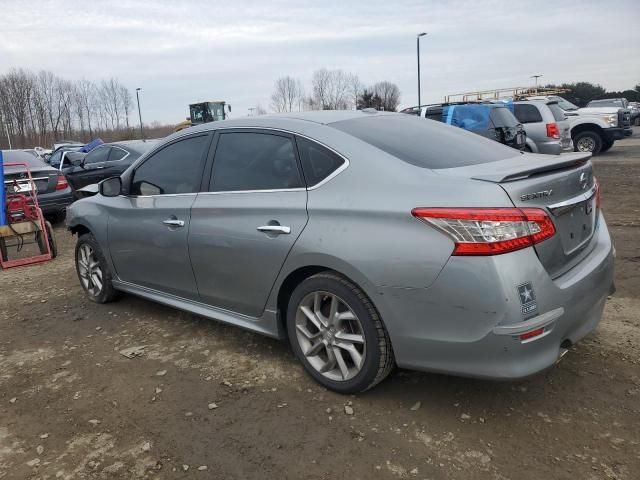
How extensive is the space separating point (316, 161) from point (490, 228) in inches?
44.6

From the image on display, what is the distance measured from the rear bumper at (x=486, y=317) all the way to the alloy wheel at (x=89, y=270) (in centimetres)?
327

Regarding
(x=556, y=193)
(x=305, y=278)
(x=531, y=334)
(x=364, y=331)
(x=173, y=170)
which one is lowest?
(x=364, y=331)

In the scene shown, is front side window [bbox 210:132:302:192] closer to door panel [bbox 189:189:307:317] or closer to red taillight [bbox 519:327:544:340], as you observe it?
door panel [bbox 189:189:307:317]

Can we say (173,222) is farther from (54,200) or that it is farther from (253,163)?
(54,200)

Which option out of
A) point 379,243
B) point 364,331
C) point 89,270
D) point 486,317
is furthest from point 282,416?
point 89,270

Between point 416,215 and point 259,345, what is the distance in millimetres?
1830

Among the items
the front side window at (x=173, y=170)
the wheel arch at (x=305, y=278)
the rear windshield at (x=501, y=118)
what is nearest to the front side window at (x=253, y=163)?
the front side window at (x=173, y=170)

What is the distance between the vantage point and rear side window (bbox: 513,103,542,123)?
41.2ft

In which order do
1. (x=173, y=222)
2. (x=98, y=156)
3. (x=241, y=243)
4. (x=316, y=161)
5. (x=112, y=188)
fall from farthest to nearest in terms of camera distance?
(x=98, y=156)
(x=112, y=188)
(x=173, y=222)
(x=241, y=243)
(x=316, y=161)

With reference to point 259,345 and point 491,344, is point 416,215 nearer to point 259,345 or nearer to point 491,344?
point 491,344

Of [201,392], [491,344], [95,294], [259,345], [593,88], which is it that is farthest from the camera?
[593,88]

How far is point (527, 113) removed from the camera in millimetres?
12688

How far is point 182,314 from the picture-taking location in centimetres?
458

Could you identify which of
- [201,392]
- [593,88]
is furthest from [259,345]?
[593,88]
